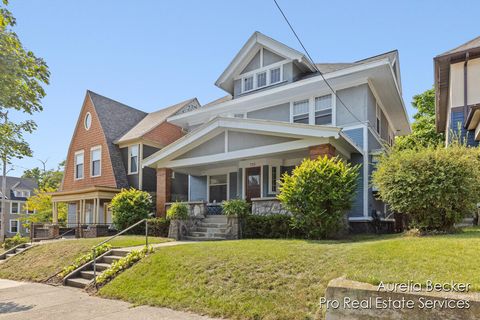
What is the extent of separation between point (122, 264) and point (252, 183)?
8074 millimetres

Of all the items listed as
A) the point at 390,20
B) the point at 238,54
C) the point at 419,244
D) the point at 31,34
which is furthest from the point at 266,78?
the point at 419,244

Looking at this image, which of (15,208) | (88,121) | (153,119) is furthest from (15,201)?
(153,119)

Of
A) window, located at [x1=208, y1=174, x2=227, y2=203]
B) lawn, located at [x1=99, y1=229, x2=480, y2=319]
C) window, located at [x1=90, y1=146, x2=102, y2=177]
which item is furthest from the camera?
window, located at [x1=90, y1=146, x2=102, y2=177]

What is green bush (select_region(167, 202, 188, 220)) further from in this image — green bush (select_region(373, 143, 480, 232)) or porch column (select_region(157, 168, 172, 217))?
green bush (select_region(373, 143, 480, 232))

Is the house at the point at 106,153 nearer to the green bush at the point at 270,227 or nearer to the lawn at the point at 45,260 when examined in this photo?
the lawn at the point at 45,260

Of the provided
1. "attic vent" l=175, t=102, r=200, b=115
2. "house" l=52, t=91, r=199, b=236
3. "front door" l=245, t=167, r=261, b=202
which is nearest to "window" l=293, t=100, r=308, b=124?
"front door" l=245, t=167, r=261, b=202

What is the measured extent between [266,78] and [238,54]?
2.03 metres

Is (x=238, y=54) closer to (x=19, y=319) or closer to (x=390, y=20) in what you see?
(x=390, y=20)

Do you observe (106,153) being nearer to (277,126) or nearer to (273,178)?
(273,178)

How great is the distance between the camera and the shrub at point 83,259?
31.6 ft

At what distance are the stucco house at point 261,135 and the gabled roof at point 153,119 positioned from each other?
19cm

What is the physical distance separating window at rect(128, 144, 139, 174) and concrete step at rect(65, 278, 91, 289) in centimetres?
1284

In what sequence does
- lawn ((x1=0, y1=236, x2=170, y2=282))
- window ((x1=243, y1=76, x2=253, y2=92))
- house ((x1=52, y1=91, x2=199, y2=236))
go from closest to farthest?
lawn ((x1=0, y1=236, x2=170, y2=282)) → window ((x1=243, y1=76, x2=253, y2=92)) → house ((x1=52, y1=91, x2=199, y2=236))

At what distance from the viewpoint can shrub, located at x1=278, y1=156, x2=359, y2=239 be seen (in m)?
10.1
